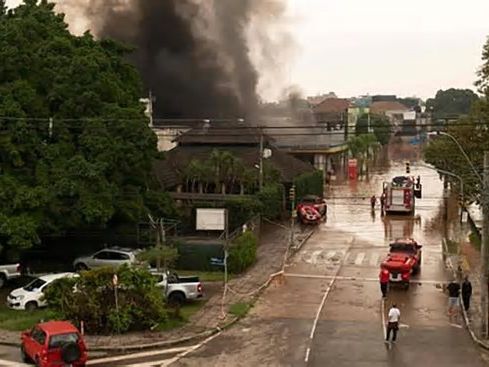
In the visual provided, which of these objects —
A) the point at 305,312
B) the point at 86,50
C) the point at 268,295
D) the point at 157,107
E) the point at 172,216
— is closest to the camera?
the point at 305,312

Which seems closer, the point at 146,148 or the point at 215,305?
the point at 215,305

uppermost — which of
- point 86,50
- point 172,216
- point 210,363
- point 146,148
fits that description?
point 86,50

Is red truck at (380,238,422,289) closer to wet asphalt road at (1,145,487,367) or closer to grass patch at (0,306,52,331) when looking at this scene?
wet asphalt road at (1,145,487,367)

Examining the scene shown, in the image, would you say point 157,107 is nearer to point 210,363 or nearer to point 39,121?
point 39,121

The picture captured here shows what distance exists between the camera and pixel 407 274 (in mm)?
31422

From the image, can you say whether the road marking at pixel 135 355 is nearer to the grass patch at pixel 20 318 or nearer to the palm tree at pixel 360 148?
the grass patch at pixel 20 318

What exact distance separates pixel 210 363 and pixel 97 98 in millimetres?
15523

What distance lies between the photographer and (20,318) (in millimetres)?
26266

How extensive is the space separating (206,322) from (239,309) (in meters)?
1.87

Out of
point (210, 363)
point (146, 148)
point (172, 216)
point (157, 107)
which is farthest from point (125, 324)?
point (157, 107)

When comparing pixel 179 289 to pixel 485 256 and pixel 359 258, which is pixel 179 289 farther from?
pixel 359 258

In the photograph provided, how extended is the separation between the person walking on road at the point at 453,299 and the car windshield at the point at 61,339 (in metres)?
12.5

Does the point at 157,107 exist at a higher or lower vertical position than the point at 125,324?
higher

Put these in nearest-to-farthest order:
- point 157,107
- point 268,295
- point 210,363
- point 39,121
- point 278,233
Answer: point 210,363
point 268,295
point 39,121
point 278,233
point 157,107
